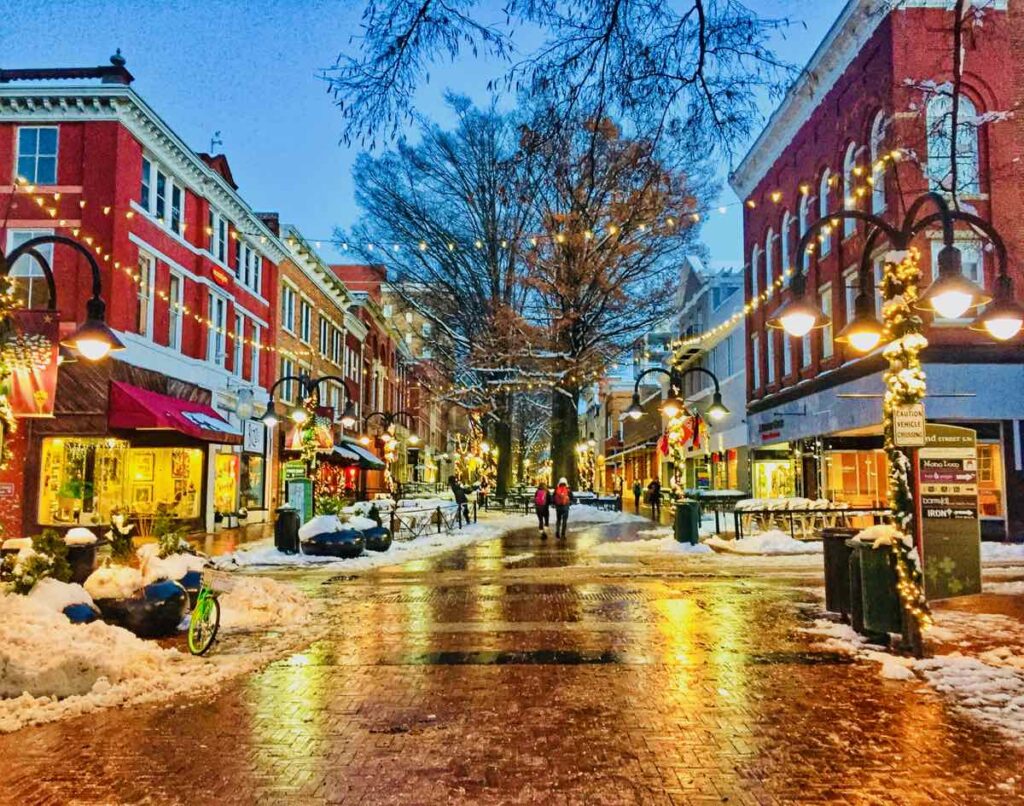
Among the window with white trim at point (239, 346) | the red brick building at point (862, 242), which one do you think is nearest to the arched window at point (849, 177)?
the red brick building at point (862, 242)

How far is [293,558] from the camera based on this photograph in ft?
Result: 58.1

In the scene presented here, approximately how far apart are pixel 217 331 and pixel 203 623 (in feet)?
70.1

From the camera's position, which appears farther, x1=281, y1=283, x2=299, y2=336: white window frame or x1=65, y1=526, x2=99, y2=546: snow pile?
x1=281, y1=283, x2=299, y2=336: white window frame

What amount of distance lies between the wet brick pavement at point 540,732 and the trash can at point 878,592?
0.63 meters

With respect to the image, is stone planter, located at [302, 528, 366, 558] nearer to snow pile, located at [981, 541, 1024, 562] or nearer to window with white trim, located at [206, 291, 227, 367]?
window with white trim, located at [206, 291, 227, 367]

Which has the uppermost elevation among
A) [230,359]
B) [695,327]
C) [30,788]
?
[695,327]

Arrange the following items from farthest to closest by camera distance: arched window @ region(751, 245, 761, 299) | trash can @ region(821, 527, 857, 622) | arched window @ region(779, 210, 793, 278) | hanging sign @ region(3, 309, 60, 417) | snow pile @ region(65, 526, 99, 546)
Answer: arched window @ region(751, 245, 761, 299), arched window @ region(779, 210, 793, 278), hanging sign @ region(3, 309, 60, 417), snow pile @ region(65, 526, 99, 546), trash can @ region(821, 527, 857, 622)

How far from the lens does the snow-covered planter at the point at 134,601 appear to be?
29.3 ft

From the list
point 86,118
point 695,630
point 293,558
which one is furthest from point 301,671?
point 86,118

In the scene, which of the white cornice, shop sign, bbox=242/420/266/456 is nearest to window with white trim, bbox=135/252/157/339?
the white cornice

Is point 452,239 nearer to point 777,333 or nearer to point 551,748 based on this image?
point 777,333

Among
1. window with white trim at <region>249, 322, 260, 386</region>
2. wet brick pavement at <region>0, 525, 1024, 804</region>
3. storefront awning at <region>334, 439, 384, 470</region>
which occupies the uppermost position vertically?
window with white trim at <region>249, 322, 260, 386</region>

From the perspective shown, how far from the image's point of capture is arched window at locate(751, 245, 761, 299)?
117 feet

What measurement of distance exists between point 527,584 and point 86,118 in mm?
17110
